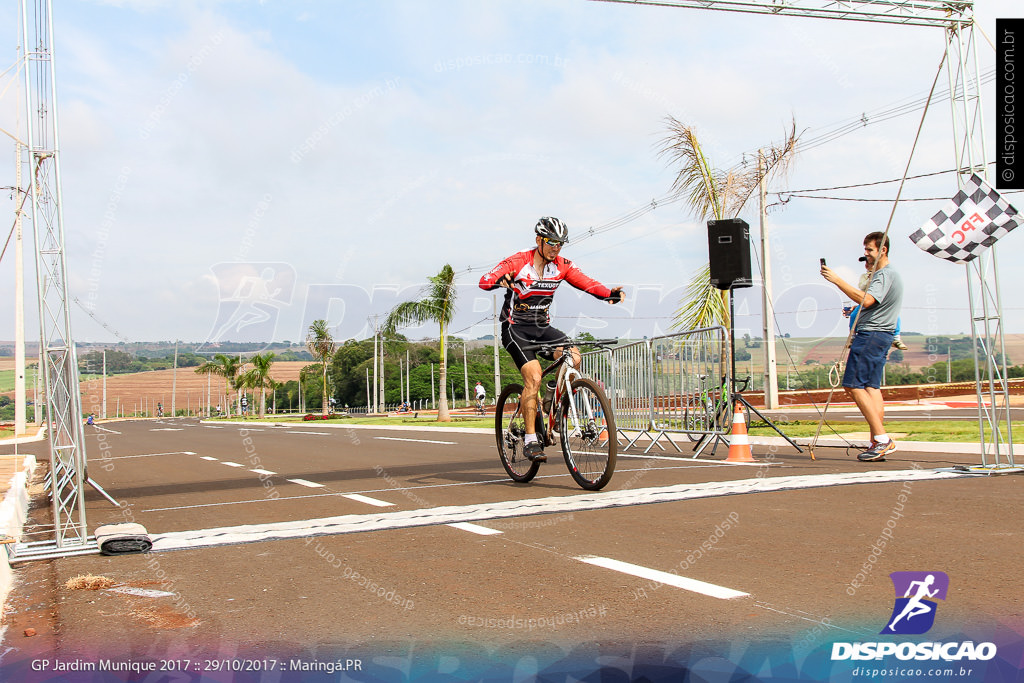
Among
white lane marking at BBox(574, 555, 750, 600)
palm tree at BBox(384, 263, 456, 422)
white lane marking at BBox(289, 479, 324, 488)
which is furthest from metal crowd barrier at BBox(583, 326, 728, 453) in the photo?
palm tree at BBox(384, 263, 456, 422)

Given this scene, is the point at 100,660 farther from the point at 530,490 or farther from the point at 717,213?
the point at 717,213

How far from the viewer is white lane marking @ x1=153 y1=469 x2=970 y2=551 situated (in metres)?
5.99

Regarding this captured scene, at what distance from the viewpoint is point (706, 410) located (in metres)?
11.8

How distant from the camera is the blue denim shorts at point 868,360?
10094 mm

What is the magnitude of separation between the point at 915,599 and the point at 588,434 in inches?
156

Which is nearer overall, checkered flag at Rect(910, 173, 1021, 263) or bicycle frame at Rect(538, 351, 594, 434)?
bicycle frame at Rect(538, 351, 594, 434)

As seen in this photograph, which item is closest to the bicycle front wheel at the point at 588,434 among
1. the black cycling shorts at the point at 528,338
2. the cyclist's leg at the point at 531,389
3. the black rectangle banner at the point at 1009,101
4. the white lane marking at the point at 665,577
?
the cyclist's leg at the point at 531,389

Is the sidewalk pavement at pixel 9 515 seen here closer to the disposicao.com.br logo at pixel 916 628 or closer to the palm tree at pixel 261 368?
the disposicao.com.br logo at pixel 916 628

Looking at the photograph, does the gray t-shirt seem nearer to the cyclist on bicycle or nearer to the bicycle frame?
the cyclist on bicycle

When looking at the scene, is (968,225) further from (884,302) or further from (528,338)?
(528,338)

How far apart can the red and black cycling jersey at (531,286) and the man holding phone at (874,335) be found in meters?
3.47

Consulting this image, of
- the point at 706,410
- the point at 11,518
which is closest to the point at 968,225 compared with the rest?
the point at 706,410

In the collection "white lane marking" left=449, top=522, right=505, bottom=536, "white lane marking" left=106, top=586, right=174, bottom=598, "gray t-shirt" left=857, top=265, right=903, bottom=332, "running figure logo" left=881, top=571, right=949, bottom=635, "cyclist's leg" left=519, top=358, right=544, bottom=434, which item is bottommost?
"white lane marking" left=106, top=586, right=174, bottom=598

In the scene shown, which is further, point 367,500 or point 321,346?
point 321,346
